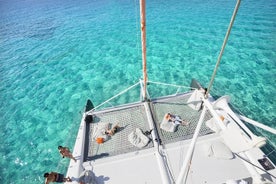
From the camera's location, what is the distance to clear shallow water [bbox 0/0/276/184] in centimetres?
1327

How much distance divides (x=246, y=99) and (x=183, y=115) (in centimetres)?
729

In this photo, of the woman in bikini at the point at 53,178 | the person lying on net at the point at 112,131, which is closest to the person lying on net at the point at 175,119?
the person lying on net at the point at 112,131

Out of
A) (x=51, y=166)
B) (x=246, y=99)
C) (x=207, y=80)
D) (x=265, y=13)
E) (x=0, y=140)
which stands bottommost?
(x=51, y=166)

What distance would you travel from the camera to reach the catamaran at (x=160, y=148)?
308 inches

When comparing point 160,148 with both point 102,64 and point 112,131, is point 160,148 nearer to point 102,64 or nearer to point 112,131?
point 112,131

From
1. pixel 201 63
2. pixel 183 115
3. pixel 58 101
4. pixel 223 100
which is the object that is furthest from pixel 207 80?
pixel 58 101

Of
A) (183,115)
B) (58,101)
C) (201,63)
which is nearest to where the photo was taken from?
(183,115)

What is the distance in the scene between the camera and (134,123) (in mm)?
10812

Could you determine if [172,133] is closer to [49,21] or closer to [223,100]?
[223,100]

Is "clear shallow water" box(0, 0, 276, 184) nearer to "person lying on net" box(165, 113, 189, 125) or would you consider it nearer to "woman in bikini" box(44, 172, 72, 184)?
"woman in bikini" box(44, 172, 72, 184)

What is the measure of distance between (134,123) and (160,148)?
249 cm

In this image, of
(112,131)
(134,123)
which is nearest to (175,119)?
(134,123)

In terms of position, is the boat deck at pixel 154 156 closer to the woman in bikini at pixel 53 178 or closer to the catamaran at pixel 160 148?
the catamaran at pixel 160 148

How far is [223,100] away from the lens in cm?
655
